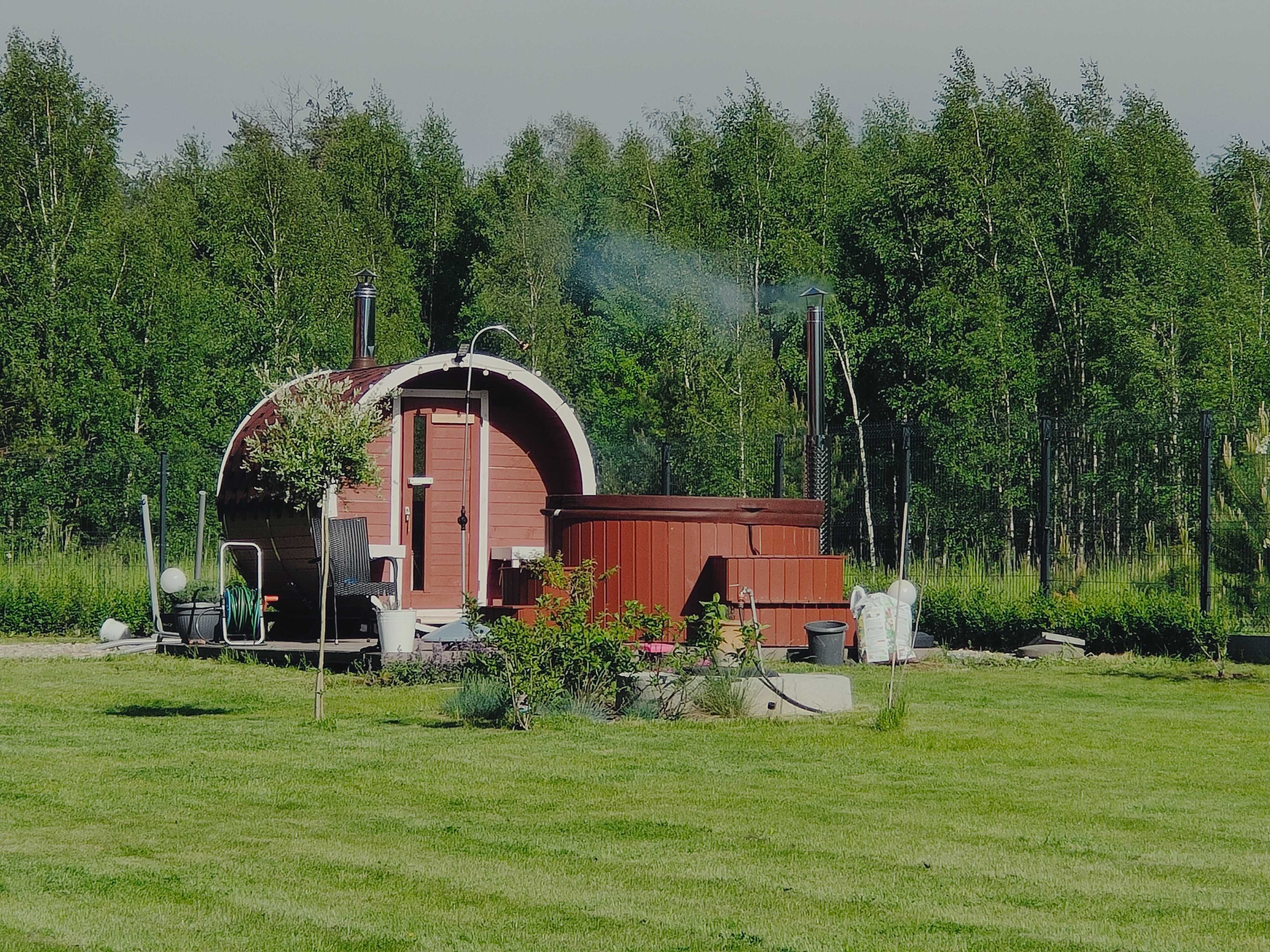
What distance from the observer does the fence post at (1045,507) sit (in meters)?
16.8

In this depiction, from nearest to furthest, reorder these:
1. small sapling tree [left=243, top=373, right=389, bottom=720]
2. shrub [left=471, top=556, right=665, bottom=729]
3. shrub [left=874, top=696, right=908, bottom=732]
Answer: shrub [left=874, top=696, right=908, bottom=732] → shrub [left=471, top=556, right=665, bottom=729] → small sapling tree [left=243, top=373, right=389, bottom=720]

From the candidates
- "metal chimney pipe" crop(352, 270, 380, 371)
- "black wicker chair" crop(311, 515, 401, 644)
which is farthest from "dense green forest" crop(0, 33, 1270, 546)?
"black wicker chair" crop(311, 515, 401, 644)

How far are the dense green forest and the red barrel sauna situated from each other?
876 cm

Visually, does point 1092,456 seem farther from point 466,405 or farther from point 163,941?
point 163,941

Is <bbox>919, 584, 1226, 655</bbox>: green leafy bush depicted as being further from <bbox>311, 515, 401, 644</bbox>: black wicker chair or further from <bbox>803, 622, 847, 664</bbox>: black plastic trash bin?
<bbox>311, 515, 401, 644</bbox>: black wicker chair

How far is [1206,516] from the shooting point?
15734 mm

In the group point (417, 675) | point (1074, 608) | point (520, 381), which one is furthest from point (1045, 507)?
point (417, 675)

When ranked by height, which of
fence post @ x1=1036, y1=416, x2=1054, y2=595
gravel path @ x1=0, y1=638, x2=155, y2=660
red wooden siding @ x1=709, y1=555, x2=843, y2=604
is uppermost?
fence post @ x1=1036, y1=416, x2=1054, y2=595

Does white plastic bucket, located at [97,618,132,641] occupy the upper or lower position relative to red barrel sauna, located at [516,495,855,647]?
lower

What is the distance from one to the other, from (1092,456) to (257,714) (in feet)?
37.2

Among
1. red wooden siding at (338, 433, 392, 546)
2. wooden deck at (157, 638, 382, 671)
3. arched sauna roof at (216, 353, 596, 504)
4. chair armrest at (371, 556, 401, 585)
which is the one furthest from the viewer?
red wooden siding at (338, 433, 392, 546)

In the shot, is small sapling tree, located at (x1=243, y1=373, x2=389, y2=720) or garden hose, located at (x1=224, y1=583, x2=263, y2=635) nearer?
small sapling tree, located at (x1=243, y1=373, x2=389, y2=720)

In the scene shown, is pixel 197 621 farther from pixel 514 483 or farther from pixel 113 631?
pixel 514 483

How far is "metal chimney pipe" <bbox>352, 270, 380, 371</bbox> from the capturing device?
1992 cm
